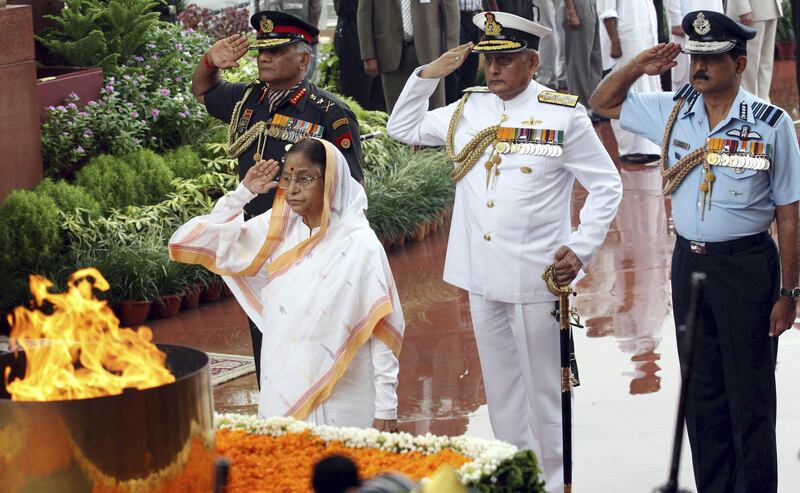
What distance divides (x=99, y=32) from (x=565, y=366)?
661cm

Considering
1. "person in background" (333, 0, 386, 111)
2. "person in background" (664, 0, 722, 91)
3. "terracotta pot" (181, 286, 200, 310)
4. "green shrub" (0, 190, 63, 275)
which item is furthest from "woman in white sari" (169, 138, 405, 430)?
"person in background" (664, 0, 722, 91)

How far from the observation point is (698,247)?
17.5ft

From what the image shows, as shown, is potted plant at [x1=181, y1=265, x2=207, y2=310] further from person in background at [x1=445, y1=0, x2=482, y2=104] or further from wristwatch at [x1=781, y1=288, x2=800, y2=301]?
person in background at [x1=445, y1=0, x2=482, y2=104]

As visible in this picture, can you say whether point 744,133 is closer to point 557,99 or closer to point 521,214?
point 557,99

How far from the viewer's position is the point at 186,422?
11.4 ft

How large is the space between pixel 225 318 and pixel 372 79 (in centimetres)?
601

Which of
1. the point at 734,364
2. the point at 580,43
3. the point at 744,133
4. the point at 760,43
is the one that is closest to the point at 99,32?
the point at 580,43

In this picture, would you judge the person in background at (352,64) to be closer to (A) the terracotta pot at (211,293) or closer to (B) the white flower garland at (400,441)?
(A) the terracotta pot at (211,293)

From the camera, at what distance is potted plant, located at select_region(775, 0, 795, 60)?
2069cm

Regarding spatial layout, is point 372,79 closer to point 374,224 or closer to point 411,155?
point 411,155

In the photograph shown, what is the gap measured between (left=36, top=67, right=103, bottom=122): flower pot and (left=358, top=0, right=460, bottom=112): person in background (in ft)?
9.67

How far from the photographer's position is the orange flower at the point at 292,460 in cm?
400

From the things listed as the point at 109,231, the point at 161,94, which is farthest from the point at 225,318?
the point at 161,94

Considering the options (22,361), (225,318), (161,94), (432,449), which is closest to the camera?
(22,361)
